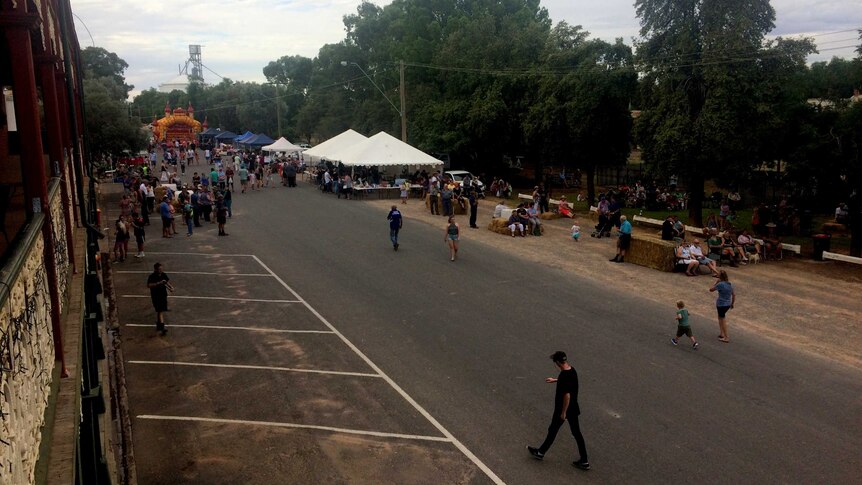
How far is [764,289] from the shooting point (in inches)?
675

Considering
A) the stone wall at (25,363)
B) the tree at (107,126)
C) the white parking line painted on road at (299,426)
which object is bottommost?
the white parking line painted on road at (299,426)

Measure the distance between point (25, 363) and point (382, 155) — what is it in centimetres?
3088

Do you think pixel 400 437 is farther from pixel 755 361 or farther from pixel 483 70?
pixel 483 70

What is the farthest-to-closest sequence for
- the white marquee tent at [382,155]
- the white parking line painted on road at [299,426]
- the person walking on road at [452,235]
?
1. the white marquee tent at [382,155]
2. the person walking on road at [452,235]
3. the white parking line painted on road at [299,426]

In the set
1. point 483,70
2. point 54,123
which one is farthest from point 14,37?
point 483,70

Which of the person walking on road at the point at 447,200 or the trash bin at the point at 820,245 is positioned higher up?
the person walking on road at the point at 447,200

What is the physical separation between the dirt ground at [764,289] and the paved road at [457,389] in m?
0.63

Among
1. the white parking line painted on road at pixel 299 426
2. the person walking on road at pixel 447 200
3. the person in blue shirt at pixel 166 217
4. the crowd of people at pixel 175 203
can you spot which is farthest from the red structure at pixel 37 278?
the person walking on road at pixel 447 200

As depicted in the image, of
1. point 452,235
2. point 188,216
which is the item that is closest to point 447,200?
point 452,235

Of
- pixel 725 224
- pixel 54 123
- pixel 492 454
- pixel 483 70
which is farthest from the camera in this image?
pixel 483 70

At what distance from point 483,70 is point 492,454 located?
118ft

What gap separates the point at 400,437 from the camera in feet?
30.2

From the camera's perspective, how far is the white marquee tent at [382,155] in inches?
1362

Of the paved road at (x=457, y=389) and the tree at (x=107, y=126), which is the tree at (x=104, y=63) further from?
the paved road at (x=457, y=389)
